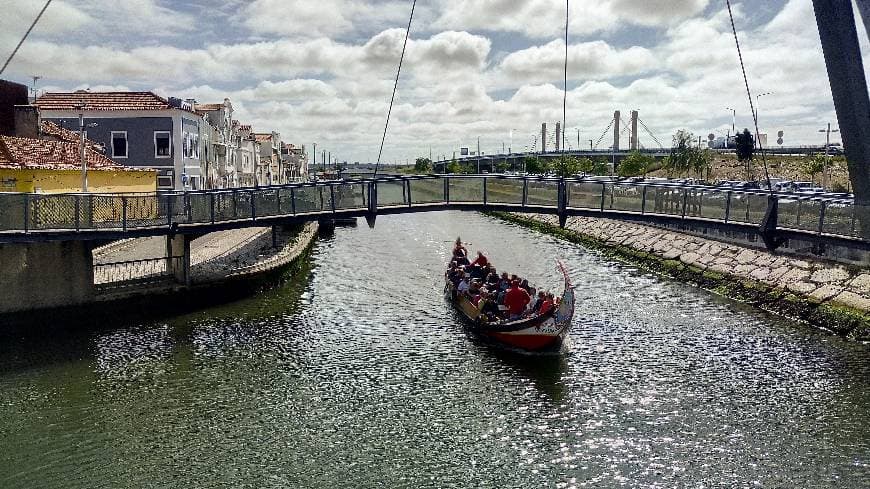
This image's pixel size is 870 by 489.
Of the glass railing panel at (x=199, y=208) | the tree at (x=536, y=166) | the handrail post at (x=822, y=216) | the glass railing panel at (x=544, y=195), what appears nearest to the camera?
the handrail post at (x=822, y=216)

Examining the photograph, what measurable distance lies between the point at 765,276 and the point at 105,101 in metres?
44.0

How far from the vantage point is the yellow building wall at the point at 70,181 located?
30.6 metres

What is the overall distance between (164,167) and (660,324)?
3515cm

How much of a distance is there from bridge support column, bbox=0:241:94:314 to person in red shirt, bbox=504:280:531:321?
1728cm

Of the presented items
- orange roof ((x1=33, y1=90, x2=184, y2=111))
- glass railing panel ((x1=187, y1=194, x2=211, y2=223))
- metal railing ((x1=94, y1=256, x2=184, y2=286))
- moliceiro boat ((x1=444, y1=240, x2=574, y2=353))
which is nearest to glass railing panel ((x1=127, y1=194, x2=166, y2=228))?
glass railing panel ((x1=187, y1=194, x2=211, y2=223))

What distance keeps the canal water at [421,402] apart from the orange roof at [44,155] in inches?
362

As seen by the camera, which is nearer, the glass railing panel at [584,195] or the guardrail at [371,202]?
the guardrail at [371,202]

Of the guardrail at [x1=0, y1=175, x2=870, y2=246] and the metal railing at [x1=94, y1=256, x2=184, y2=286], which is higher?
the guardrail at [x1=0, y1=175, x2=870, y2=246]

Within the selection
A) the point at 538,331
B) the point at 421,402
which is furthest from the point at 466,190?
the point at 421,402

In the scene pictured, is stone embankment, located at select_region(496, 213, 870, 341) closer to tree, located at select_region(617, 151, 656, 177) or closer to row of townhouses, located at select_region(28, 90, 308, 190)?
row of townhouses, located at select_region(28, 90, 308, 190)

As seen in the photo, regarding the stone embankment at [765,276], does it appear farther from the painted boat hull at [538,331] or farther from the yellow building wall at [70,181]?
the yellow building wall at [70,181]

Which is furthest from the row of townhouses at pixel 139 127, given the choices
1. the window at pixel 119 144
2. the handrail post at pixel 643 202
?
the handrail post at pixel 643 202

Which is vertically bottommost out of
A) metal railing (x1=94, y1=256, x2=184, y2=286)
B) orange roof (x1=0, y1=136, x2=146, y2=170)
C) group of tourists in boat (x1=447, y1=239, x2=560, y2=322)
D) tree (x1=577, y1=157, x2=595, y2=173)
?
group of tourists in boat (x1=447, y1=239, x2=560, y2=322)

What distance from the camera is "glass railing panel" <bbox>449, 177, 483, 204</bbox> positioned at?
29.6 meters
